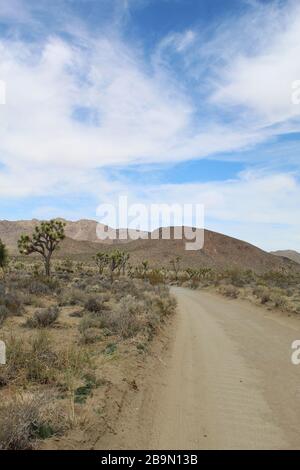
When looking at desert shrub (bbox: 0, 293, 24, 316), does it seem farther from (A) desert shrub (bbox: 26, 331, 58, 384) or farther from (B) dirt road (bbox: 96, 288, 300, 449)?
(A) desert shrub (bbox: 26, 331, 58, 384)

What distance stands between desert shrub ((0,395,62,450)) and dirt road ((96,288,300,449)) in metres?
0.72

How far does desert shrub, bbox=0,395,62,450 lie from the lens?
5.16m

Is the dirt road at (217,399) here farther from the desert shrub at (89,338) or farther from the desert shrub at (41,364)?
the desert shrub at (89,338)

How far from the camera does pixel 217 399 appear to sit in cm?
760

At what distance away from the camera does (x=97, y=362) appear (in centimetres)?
945

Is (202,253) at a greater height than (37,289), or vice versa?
(202,253)

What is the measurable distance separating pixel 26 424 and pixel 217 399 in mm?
3532

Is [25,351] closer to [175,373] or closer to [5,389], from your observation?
[5,389]

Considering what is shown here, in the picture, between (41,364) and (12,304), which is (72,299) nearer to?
(12,304)

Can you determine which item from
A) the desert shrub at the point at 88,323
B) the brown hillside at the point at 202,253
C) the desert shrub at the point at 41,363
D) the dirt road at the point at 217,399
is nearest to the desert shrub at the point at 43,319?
the desert shrub at the point at 88,323

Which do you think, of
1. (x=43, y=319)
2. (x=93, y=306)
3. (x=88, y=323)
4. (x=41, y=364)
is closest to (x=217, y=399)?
(x=41, y=364)

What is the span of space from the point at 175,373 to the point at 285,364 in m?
2.82

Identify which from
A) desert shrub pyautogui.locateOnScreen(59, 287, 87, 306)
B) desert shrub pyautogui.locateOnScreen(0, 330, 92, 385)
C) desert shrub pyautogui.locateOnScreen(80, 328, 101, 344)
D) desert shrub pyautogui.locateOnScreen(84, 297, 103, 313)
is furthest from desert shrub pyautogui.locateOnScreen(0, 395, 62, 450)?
desert shrub pyautogui.locateOnScreen(59, 287, 87, 306)
